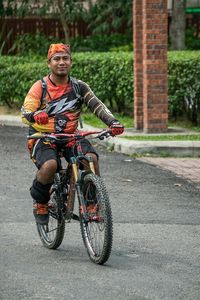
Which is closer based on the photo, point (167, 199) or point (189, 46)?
point (167, 199)

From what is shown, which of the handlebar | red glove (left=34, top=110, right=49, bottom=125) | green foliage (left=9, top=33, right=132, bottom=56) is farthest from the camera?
green foliage (left=9, top=33, right=132, bottom=56)

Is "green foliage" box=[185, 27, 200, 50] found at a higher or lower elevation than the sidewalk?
higher

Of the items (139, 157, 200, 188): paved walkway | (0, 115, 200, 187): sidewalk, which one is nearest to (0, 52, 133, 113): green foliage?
(0, 115, 200, 187): sidewalk

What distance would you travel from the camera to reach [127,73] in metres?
19.7

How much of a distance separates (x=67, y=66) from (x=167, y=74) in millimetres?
9175

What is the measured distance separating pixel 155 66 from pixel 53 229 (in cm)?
881

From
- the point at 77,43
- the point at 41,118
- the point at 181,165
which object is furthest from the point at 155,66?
the point at 77,43

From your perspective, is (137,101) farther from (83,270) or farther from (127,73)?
(83,270)

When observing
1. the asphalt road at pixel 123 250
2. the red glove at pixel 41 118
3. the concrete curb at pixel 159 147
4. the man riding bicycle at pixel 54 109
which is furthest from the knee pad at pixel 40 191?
the concrete curb at pixel 159 147

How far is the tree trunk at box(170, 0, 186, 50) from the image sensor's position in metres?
25.8

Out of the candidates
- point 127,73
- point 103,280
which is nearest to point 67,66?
point 103,280

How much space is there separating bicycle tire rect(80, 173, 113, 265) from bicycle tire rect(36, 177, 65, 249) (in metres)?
0.44

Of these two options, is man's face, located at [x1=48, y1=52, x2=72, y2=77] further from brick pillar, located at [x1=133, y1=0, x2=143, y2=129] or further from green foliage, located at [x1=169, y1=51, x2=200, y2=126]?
brick pillar, located at [x1=133, y1=0, x2=143, y2=129]

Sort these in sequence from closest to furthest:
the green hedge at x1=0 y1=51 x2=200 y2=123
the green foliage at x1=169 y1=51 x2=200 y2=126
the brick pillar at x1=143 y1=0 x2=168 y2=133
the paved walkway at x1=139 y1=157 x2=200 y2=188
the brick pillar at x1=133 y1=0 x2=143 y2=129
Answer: the paved walkway at x1=139 y1=157 x2=200 y2=188
the brick pillar at x1=143 y1=0 x2=168 y2=133
the green foliage at x1=169 y1=51 x2=200 y2=126
the green hedge at x1=0 y1=51 x2=200 y2=123
the brick pillar at x1=133 y1=0 x2=143 y2=129
